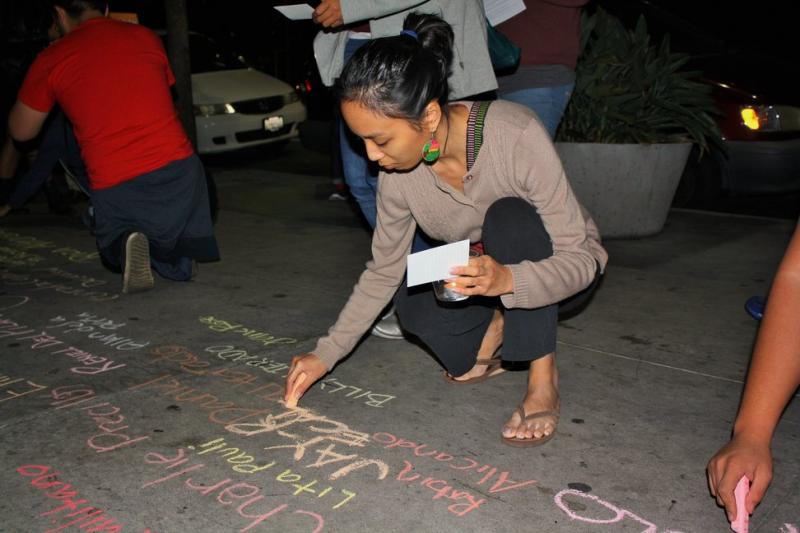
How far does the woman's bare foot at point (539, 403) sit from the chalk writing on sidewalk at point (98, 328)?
1.63 metres

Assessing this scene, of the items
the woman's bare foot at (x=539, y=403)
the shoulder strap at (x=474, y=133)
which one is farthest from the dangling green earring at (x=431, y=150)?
the woman's bare foot at (x=539, y=403)

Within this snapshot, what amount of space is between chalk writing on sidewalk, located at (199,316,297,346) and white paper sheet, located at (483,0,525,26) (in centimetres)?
163

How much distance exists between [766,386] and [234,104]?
8.38 meters

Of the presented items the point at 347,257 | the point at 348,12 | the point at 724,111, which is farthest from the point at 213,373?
the point at 724,111

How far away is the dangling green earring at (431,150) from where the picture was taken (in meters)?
2.56

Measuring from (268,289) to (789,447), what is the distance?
260 centimetres

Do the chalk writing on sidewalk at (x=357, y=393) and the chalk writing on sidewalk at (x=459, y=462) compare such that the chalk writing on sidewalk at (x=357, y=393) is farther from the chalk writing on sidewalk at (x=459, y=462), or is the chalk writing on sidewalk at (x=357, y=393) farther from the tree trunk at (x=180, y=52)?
the tree trunk at (x=180, y=52)

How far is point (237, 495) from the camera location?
2324 millimetres

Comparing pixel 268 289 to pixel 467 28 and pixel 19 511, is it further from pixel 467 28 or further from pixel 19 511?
pixel 19 511

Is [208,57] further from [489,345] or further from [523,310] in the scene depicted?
[523,310]

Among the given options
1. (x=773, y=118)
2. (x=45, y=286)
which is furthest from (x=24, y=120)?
(x=773, y=118)

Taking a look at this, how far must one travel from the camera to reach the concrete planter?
533 centimetres

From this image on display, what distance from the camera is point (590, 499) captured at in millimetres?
2307

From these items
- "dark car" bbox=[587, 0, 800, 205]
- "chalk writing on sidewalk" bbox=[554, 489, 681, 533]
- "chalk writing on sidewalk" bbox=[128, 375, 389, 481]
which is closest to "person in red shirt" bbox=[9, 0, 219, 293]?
"chalk writing on sidewalk" bbox=[128, 375, 389, 481]
